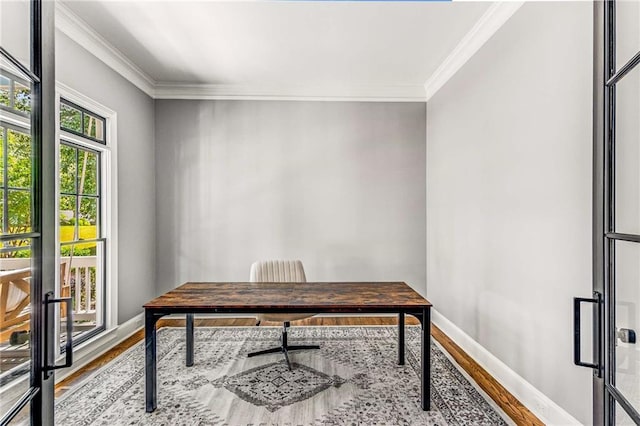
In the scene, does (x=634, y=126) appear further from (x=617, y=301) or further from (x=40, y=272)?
(x=40, y=272)

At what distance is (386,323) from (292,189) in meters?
1.88

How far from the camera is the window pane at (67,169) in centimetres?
284

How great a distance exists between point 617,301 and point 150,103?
4427mm

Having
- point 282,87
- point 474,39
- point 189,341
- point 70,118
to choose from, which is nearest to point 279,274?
point 189,341

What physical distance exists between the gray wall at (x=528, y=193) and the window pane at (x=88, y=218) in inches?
134

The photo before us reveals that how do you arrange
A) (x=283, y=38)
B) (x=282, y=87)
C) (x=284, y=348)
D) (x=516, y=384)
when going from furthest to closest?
(x=282, y=87)
(x=283, y=38)
(x=284, y=348)
(x=516, y=384)

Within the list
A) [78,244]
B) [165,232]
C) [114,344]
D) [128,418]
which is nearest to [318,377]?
[128,418]

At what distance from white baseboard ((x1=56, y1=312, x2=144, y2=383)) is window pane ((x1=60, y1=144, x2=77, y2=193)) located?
4.28 ft

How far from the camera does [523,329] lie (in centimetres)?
227

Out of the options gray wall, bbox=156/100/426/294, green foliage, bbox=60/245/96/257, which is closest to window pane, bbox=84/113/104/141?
gray wall, bbox=156/100/426/294

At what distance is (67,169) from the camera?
2896mm

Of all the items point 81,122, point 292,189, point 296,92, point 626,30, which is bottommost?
point 292,189

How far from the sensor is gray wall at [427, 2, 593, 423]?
6.00ft

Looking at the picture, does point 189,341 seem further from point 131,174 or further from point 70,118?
point 70,118
